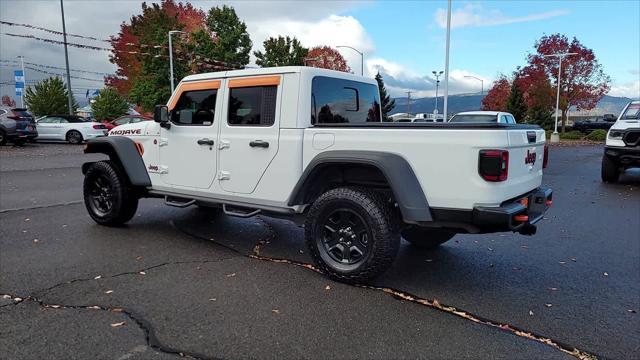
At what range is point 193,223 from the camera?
263 inches

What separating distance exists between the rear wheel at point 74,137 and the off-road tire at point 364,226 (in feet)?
72.5

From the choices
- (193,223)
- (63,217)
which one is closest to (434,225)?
(193,223)

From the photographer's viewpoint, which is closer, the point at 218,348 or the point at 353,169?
the point at 218,348

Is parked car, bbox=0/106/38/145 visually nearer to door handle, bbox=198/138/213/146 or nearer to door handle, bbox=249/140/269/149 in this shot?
door handle, bbox=198/138/213/146

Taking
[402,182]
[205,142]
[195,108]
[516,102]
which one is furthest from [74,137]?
[516,102]

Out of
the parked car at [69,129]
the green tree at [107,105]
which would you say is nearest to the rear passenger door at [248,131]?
the parked car at [69,129]

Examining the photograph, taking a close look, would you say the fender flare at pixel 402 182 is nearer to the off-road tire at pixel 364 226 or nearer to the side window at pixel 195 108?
the off-road tire at pixel 364 226

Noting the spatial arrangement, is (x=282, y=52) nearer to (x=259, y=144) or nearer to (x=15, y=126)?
(x=15, y=126)

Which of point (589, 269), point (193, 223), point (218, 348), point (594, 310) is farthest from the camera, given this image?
point (193, 223)

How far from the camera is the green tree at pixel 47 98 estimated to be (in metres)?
35.0

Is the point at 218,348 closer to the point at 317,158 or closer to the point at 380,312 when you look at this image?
the point at 380,312

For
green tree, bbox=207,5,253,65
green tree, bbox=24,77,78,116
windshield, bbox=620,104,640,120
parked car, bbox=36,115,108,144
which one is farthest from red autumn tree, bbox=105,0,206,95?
windshield, bbox=620,104,640,120

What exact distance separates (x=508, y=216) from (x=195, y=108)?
359 centimetres

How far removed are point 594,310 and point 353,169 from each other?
7.46 feet
